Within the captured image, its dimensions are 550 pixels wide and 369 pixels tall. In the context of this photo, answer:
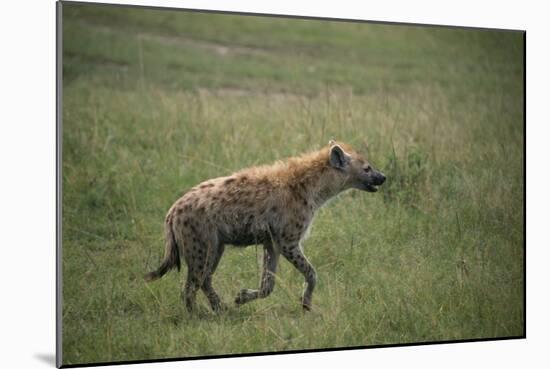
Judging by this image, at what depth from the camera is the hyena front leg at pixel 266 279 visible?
507cm

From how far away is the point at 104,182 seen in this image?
20.7 feet

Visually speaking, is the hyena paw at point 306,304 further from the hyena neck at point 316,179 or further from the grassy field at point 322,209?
the hyena neck at point 316,179

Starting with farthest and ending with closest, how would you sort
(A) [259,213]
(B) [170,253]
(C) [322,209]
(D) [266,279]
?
(C) [322,209] → (D) [266,279] → (A) [259,213] → (B) [170,253]

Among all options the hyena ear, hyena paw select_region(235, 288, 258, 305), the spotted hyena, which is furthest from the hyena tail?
the hyena ear

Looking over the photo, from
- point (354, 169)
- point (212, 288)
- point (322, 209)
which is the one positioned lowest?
point (212, 288)

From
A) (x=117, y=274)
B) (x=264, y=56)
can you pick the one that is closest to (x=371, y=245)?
(x=117, y=274)

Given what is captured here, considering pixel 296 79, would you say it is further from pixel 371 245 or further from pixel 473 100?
pixel 371 245

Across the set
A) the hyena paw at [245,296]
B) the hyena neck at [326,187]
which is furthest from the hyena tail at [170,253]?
the hyena neck at [326,187]

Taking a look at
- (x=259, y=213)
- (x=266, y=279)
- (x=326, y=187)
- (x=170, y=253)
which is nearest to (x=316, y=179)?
(x=326, y=187)

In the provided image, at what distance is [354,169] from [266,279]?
0.84 meters

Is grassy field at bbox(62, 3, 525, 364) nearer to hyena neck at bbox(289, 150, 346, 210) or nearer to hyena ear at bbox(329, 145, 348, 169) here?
hyena neck at bbox(289, 150, 346, 210)

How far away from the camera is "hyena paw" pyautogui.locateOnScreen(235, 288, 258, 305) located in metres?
5.07

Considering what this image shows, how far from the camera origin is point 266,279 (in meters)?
5.13

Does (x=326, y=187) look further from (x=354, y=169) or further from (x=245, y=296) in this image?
(x=245, y=296)
